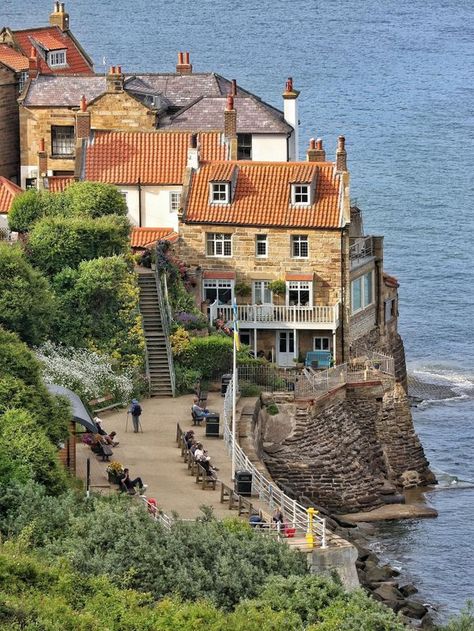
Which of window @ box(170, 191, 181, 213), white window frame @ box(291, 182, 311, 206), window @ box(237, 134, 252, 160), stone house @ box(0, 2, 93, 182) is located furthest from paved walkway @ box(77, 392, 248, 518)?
stone house @ box(0, 2, 93, 182)

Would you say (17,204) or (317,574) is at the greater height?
(17,204)

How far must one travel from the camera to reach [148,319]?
89438mm

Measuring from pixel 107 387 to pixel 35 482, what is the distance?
16.7 meters

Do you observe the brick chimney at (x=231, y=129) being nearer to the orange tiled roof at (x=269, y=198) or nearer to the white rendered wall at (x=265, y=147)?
the white rendered wall at (x=265, y=147)

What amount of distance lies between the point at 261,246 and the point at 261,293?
5.93ft

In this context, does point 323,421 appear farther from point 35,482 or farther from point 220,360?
point 35,482

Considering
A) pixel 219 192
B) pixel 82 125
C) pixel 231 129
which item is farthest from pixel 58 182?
pixel 219 192

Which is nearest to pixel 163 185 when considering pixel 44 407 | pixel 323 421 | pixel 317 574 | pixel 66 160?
pixel 66 160

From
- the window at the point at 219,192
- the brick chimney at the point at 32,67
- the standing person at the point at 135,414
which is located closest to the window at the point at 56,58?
the brick chimney at the point at 32,67

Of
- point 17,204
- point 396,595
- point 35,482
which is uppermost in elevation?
point 17,204

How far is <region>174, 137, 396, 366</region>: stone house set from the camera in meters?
92.1

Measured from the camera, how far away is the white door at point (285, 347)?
91.8m

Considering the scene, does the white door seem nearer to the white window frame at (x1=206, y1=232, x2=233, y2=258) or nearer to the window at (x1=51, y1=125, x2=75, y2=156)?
the white window frame at (x1=206, y1=232, x2=233, y2=258)

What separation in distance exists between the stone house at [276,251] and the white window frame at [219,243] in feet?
0.13
